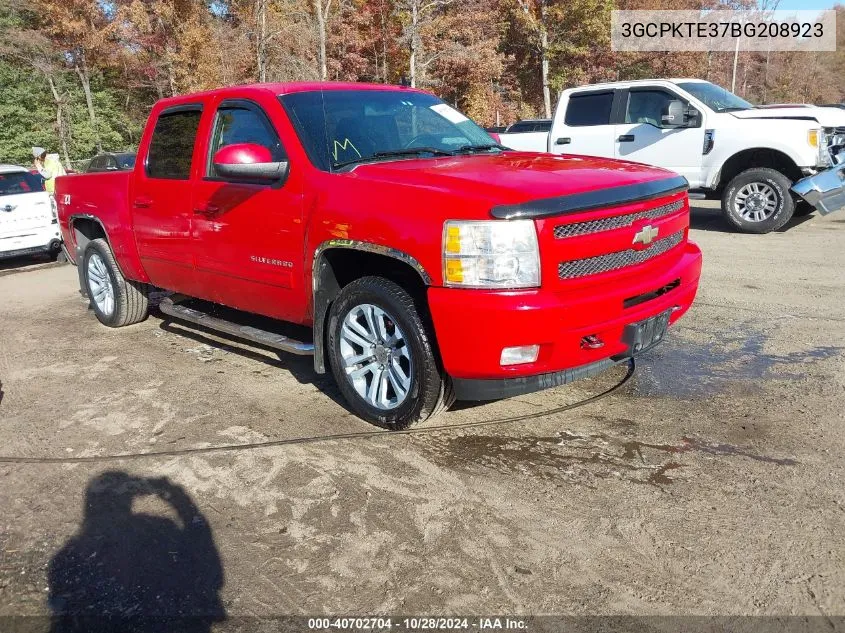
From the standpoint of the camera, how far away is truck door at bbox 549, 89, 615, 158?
10734 millimetres

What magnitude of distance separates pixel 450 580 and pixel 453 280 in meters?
1.34

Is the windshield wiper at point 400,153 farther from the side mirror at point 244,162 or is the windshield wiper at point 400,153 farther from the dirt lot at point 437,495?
the dirt lot at point 437,495

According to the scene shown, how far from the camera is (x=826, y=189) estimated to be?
7.49 meters

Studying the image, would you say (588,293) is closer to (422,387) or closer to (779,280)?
(422,387)

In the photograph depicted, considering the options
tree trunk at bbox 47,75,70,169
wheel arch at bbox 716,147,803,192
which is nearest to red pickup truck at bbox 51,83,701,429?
wheel arch at bbox 716,147,803,192

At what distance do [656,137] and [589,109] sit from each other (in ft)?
3.94

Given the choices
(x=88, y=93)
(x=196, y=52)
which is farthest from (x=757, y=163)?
(x=88, y=93)

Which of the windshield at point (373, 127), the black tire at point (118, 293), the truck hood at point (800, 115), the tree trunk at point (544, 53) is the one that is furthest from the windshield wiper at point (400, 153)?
the tree trunk at point (544, 53)

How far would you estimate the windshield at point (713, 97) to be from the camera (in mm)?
10078

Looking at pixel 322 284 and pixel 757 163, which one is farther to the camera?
pixel 757 163

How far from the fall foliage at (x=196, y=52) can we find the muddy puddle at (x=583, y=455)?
22.4m

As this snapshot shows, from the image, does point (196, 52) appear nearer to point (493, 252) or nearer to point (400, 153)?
point (400, 153)

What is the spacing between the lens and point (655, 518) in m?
3.02

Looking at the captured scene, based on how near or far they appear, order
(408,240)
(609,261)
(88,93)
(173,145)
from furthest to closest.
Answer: (88,93) < (173,145) < (609,261) < (408,240)
